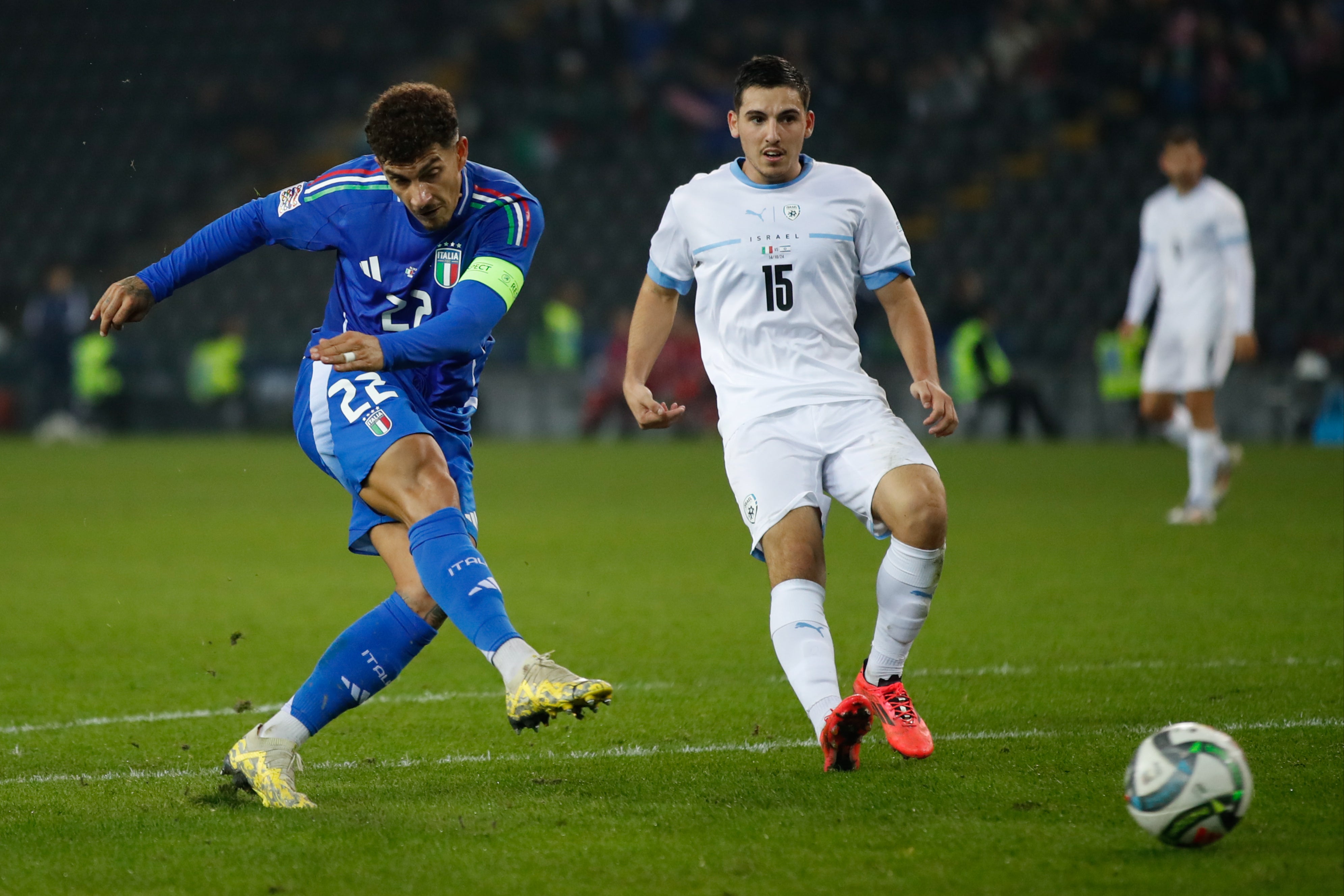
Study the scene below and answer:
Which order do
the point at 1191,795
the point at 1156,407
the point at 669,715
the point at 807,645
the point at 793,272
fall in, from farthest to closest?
1. the point at 1156,407
2. the point at 669,715
3. the point at 793,272
4. the point at 807,645
5. the point at 1191,795

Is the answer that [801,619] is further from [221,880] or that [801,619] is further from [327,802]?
[221,880]

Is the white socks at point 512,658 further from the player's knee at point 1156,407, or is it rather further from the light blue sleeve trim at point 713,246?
the player's knee at point 1156,407

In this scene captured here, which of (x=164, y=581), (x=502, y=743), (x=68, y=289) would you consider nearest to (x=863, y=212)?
(x=502, y=743)

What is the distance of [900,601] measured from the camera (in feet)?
13.9

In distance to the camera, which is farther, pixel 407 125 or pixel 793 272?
pixel 793 272

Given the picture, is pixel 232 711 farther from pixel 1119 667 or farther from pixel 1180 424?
pixel 1180 424

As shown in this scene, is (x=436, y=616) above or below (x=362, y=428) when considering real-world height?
below

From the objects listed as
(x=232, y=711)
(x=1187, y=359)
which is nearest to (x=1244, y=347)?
(x=1187, y=359)

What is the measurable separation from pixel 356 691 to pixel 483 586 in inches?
20.0

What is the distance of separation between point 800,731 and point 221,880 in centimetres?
196

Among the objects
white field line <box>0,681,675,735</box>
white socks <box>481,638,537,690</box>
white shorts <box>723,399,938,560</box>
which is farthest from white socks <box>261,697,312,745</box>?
white shorts <box>723,399,938,560</box>

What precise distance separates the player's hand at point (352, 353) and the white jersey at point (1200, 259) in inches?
287

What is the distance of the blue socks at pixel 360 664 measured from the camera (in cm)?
392

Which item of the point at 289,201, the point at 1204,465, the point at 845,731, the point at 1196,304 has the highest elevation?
the point at 289,201
